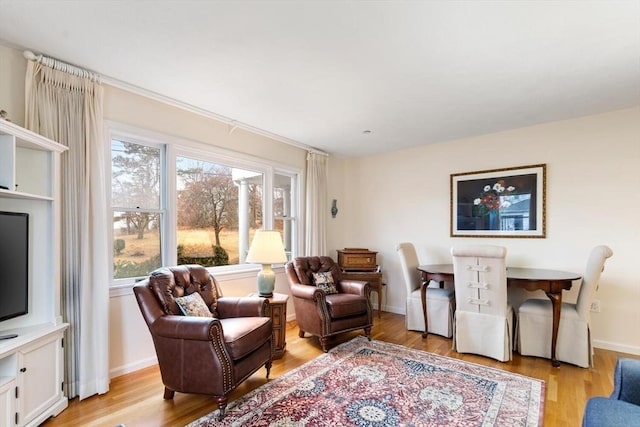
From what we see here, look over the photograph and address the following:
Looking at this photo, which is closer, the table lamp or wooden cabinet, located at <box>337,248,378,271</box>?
the table lamp

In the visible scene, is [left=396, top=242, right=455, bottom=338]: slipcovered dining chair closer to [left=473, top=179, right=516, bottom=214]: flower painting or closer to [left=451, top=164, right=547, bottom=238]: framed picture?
[left=451, top=164, right=547, bottom=238]: framed picture

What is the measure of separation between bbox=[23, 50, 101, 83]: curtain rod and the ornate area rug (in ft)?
8.52

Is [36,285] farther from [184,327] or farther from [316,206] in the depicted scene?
[316,206]

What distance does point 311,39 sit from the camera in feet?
6.50

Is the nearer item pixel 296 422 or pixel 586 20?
pixel 586 20

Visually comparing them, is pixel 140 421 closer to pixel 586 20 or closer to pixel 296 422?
pixel 296 422

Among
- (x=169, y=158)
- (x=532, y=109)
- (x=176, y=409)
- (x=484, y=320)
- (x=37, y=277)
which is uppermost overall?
(x=532, y=109)

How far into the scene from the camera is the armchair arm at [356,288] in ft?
11.8

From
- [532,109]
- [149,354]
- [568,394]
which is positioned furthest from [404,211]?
[149,354]

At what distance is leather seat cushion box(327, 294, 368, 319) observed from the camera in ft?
10.7

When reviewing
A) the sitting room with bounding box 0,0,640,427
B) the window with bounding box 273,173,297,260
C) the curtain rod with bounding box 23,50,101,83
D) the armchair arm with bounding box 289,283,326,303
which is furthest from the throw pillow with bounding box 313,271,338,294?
the curtain rod with bounding box 23,50,101,83

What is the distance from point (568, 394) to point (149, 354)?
135 inches

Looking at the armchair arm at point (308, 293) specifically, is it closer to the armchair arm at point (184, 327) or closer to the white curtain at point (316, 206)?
the white curtain at point (316, 206)

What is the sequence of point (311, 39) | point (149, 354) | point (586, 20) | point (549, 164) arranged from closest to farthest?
1. point (586, 20)
2. point (311, 39)
3. point (149, 354)
4. point (549, 164)
